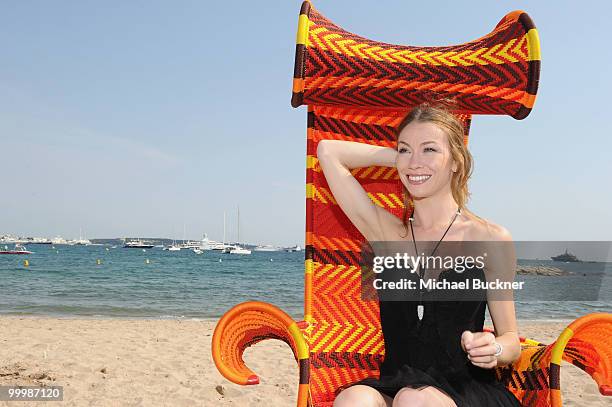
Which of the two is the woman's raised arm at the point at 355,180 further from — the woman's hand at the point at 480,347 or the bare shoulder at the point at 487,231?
the woman's hand at the point at 480,347

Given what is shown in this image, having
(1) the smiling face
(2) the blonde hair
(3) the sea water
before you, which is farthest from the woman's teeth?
(3) the sea water

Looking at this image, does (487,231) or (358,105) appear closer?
(487,231)

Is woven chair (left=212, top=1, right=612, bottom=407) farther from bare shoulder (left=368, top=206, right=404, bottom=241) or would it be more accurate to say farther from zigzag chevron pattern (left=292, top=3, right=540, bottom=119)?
bare shoulder (left=368, top=206, right=404, bottom=241)

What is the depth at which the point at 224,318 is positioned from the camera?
83.4 inches

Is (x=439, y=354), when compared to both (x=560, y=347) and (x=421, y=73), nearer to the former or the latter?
(x=560, y=347)

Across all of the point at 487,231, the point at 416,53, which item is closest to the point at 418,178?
the point at 487,231

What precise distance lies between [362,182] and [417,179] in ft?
1.97

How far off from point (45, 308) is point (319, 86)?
1522cm

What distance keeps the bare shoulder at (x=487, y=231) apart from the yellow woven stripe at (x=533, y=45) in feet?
2.60

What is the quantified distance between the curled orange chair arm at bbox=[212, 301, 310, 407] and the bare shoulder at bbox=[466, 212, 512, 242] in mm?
773

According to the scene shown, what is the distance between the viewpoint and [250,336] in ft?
7.50

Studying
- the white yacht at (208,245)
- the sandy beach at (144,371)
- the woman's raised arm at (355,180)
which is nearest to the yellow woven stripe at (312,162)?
the woman's raised arm at (355,180)

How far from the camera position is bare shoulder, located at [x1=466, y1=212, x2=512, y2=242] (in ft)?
6.45

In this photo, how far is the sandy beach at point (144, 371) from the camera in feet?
16.0
